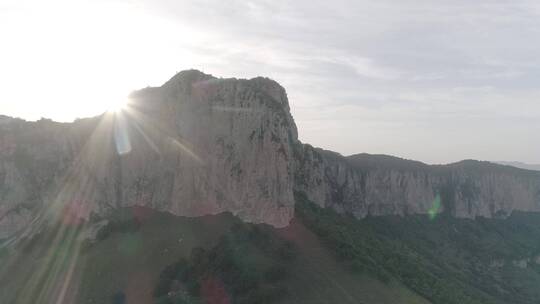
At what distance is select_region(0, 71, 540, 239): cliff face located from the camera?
60.5 m

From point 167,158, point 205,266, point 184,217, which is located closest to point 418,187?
point 167,158

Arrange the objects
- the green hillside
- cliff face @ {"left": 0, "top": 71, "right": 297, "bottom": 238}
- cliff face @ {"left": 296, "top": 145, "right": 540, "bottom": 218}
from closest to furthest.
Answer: the green hillside
cliff face @ {"left": 0, "top": 71, "right": 297, "bottom": 238}
cliff face @ {"left": 296, "top": 145, "right": 540, "bottom": 218}

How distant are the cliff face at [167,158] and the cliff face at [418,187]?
25224 mm

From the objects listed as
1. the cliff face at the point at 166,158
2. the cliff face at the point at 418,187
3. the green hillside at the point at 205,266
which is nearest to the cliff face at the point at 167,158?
the cliff face at the point at 166,158

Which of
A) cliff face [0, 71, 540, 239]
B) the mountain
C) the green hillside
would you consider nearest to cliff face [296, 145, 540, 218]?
cliff face [0, 71, 540, 239]

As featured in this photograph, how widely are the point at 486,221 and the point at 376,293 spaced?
95.1 metres

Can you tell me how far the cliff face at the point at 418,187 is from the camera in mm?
116250

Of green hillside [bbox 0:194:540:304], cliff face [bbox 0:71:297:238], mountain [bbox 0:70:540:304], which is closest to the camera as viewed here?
green hillside [bbox 0:194:540:304]

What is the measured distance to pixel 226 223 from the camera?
2325 inches

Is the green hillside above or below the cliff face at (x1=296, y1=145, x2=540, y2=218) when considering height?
below

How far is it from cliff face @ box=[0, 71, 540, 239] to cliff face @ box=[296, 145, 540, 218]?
25.2 m

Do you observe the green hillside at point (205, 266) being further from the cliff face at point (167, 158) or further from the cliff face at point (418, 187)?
the cliff face at point (418, 187)

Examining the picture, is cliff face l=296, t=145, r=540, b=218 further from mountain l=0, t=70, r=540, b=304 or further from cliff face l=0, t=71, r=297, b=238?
cliff face l=0, t=71, r=297, b=238

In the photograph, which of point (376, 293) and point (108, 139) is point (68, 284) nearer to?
point (108, 139)
